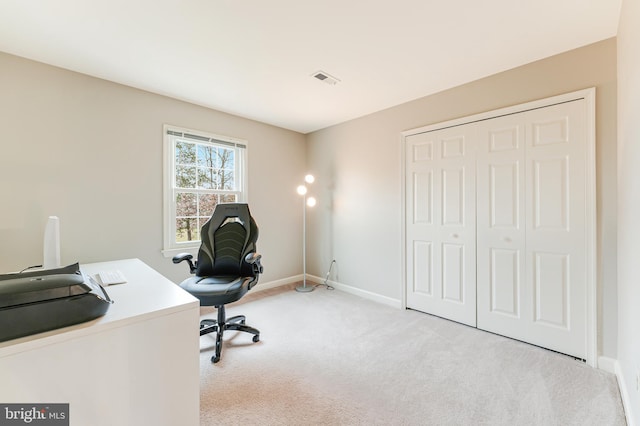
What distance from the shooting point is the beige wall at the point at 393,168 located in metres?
1.95

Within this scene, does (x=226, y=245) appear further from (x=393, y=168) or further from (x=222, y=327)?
(x=393, y=168)

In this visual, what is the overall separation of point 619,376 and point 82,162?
15.0 feet

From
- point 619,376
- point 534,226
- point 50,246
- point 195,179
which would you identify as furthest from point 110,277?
point 619,376

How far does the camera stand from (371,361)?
207 cm

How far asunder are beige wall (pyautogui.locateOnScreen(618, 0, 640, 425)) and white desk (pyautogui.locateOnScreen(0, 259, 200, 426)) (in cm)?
213

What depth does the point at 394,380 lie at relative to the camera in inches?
72.4

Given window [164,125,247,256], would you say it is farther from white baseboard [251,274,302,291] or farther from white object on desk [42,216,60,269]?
white object on desk [42,216,60,269]

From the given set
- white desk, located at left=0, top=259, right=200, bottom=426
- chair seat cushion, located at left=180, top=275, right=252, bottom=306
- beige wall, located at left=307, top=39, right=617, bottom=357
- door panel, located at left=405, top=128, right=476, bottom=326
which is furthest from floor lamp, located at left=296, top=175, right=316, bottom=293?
white desk, located at left=0, top=259, right=200, bottom=426

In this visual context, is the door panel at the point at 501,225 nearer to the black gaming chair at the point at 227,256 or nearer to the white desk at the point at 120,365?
the black gaming chair at the point at 227,256

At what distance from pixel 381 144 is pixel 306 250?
2.07 metres

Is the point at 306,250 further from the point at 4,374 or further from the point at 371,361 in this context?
the point at 4,374

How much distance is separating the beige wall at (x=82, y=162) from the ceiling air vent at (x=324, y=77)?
155 cm

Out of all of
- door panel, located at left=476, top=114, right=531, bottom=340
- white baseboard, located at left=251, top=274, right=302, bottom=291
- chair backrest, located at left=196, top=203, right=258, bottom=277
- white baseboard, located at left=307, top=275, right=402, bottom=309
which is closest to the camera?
door panel, located at left=476, top=114, right=531, bottom=340

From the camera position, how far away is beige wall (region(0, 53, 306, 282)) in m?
2.17
